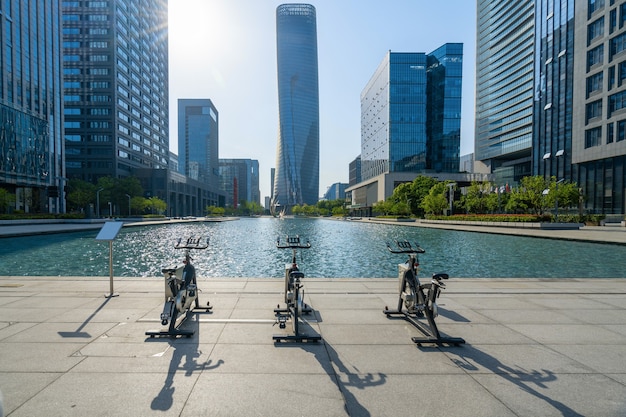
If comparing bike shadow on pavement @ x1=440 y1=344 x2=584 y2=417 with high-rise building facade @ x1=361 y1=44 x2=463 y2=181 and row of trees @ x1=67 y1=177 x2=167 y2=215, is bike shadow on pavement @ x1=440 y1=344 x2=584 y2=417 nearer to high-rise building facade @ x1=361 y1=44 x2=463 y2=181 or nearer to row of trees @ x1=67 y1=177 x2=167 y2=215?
row of trees @ x1=67 y1=177 x2=167 y2=215

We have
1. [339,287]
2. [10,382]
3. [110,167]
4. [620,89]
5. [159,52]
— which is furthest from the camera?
[159,52]

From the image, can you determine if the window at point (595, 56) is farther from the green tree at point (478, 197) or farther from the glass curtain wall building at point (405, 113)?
the glass curtain wall building at point (405, 113)

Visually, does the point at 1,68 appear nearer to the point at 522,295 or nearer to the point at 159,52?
the point at 159,52

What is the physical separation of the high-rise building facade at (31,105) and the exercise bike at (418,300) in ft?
267

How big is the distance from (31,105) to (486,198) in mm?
101879

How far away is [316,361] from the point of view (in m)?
4.82

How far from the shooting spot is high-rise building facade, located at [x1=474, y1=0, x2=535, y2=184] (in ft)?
326

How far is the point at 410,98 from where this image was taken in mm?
121125

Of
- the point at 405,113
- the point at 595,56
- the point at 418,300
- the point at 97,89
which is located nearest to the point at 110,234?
the point at 418,300

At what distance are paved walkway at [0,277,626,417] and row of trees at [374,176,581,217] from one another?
44808 mm

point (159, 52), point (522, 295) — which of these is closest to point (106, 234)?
point (522, 295)

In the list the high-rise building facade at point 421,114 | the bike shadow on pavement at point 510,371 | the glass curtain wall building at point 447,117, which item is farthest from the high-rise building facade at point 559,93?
the bike shadow on pavement at point 510,371

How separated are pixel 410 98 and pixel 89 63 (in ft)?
358

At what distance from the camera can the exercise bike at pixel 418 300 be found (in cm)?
544
